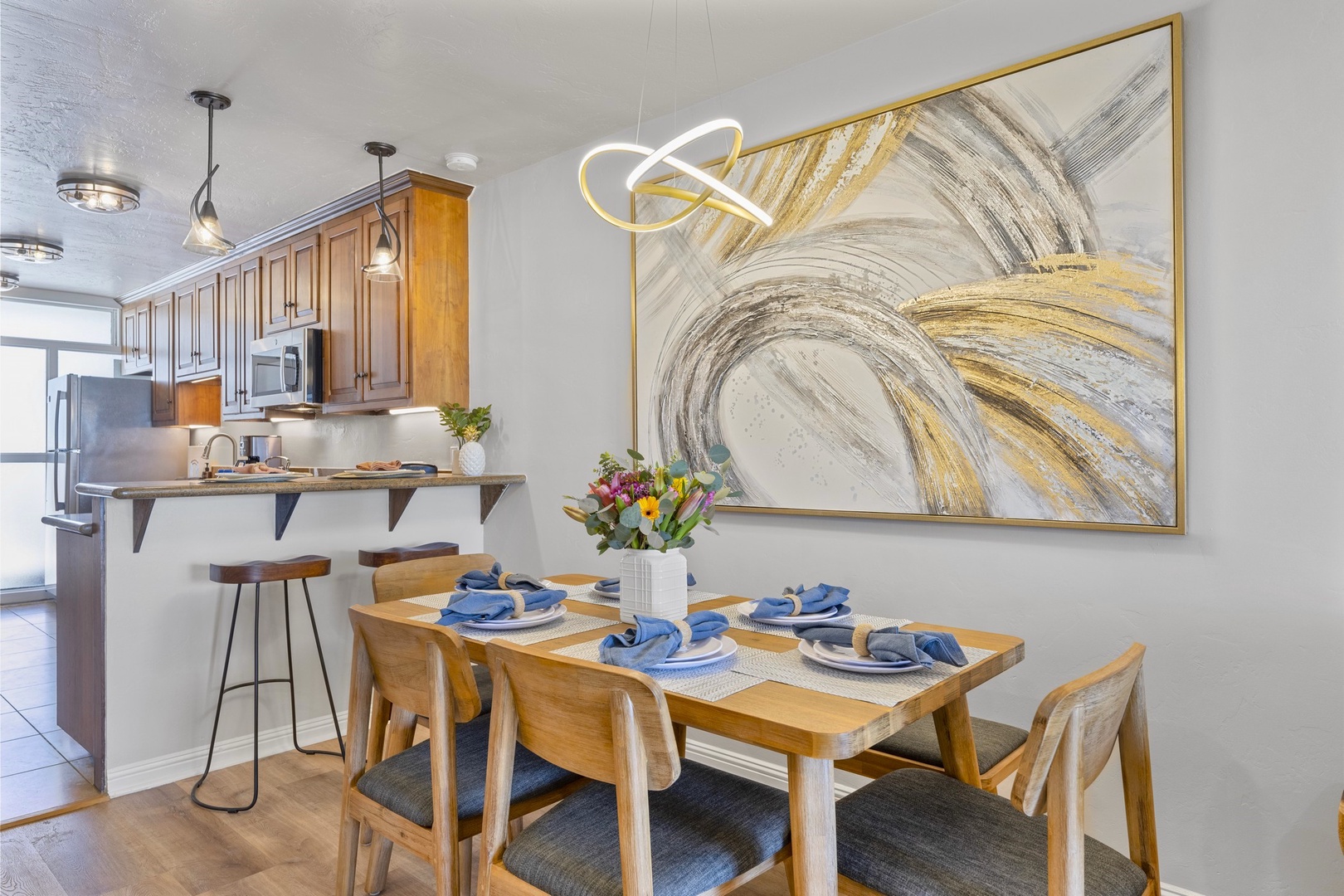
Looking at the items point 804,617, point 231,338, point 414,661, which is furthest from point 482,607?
point 231,338

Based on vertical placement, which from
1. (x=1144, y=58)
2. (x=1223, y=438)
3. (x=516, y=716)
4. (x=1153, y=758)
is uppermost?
(x=1144, y=58)

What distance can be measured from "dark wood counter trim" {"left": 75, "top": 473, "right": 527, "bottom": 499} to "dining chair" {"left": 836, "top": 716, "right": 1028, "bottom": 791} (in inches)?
86.8

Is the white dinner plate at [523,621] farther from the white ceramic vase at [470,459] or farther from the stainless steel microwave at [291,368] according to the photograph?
the stainless steel microwave at [291,368]

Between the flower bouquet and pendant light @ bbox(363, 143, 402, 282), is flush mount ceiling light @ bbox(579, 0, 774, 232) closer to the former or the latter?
the flower bouquet

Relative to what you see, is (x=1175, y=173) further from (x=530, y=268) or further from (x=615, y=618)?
(x=530, y=268)

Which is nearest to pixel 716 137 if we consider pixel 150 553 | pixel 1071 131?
pixel 1071 131

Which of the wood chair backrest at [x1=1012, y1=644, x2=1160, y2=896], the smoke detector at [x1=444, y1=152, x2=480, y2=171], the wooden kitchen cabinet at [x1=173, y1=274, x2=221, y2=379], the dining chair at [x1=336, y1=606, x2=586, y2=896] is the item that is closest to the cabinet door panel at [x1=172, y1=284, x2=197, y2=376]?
the wooden kitchen cabinet at [x1=173, y1=274, x2=221, y2=379]

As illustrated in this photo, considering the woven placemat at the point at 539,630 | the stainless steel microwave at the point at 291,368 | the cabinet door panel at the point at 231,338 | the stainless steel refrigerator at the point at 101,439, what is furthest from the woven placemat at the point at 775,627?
the stainless steel refrigerator at the point at 101,439

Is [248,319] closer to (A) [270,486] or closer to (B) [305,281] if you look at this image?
(B) [305,281]

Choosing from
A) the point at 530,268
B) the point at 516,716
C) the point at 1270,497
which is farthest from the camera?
the point at 530,268

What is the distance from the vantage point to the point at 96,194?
151 inches

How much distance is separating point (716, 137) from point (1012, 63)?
1070 mm

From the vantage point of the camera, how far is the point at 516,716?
1.44 meters

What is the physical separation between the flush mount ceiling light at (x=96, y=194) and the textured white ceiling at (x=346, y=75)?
0.25ft
